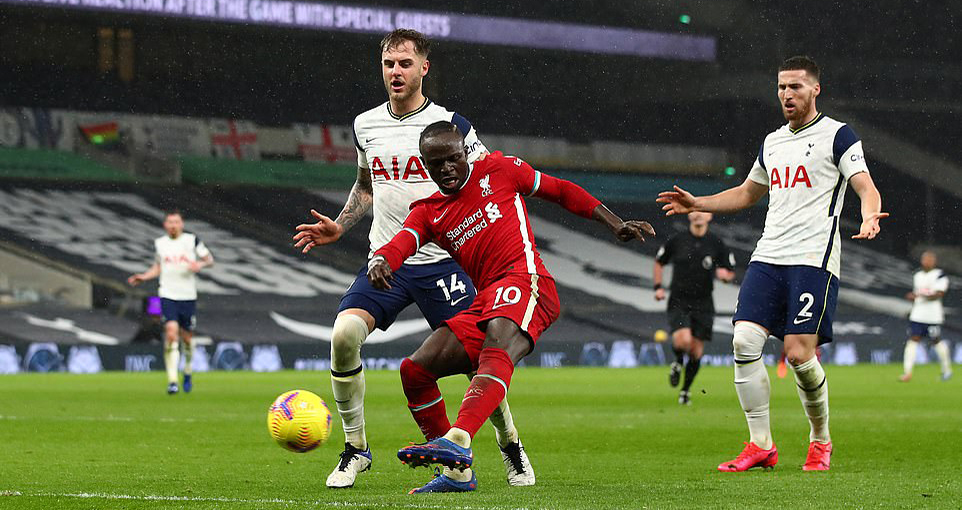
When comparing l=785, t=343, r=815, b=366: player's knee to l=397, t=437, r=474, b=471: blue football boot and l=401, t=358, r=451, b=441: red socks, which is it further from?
l=397, t=437, r=474, b=471: blue football boot

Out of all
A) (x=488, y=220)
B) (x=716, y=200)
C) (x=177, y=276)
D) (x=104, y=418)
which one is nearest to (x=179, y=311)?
(x=177, y=276)

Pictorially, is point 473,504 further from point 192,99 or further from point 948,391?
point 192,99

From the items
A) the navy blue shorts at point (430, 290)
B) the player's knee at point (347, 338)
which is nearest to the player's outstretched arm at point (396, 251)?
the player's knee at point (347, 338)

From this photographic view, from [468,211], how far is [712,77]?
31.4 meters

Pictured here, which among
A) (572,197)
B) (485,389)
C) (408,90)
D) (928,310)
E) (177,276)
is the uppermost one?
(408,90)

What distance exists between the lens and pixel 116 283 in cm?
2647

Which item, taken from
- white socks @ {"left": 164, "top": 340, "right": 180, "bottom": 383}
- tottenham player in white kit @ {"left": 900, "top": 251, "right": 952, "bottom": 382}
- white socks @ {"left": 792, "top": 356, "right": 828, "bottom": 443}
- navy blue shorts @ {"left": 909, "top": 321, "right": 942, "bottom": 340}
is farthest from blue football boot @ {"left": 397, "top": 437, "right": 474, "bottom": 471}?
navy blue shorts @ {"left": 909, "top": 321, "right": 942, "bottom": 340}

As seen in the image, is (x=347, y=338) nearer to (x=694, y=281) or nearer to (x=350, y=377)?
(x=350, y=377)

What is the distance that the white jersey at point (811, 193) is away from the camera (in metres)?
7.21

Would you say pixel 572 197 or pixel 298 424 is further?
pixel 298 424

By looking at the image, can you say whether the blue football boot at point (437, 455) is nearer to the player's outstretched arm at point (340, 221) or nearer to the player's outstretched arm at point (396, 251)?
the player's outstretched arm at point (396, 251)

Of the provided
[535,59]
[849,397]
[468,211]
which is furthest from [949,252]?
[468,211]

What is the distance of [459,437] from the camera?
17.2 ft

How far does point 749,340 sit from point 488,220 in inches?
80.9
